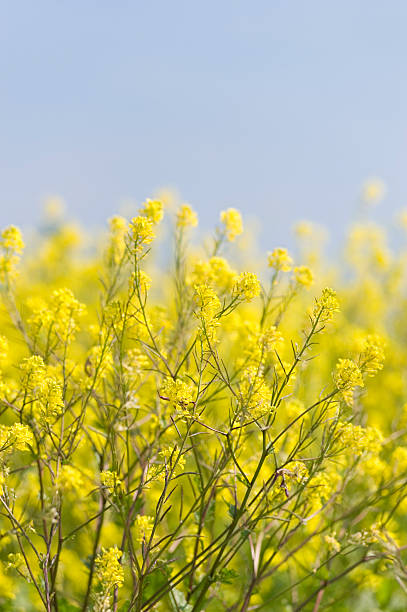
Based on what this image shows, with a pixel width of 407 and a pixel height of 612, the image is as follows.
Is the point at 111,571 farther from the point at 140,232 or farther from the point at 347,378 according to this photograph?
the point at 140,232

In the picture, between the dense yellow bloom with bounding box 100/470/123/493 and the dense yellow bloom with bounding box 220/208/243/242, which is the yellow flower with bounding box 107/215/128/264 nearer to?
the dense yellow bloom with bounding box 220/208/243/242

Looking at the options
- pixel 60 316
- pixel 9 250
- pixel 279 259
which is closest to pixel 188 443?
pixel 60 316

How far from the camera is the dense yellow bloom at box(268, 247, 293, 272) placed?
248 cm

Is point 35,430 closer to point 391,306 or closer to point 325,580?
point 325,580

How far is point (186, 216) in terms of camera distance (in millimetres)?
2631

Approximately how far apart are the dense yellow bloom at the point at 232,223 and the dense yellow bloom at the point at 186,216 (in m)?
0.13

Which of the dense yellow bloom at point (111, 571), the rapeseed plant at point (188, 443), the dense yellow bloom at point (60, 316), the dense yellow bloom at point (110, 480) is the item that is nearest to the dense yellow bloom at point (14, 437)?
the rapeseed plant at point (188, 443)

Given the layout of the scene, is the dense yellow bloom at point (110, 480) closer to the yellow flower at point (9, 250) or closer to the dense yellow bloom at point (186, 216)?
the yellow flower at point (9, 250)

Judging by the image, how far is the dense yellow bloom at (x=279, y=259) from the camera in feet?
8.15

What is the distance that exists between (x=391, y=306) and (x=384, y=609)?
394 cm

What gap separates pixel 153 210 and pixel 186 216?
1.39ft

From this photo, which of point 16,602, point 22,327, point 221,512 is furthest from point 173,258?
point 16,602

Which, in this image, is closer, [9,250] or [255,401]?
[255,401]

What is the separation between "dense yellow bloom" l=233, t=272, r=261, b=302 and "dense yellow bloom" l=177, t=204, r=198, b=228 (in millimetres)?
844
